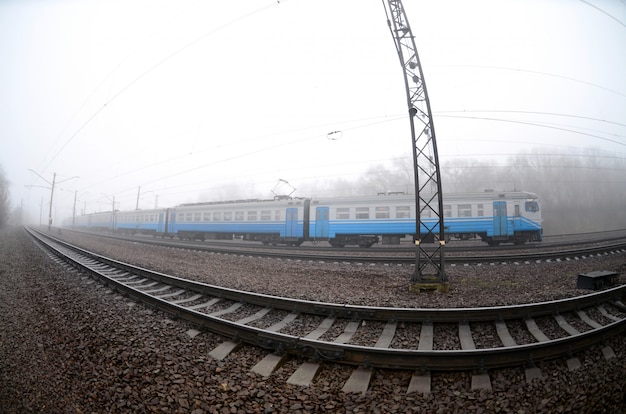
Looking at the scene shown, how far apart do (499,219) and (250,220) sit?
16.5 meters

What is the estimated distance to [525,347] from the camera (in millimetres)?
3166

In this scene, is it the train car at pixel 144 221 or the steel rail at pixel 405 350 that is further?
the train car at pixel 144 221

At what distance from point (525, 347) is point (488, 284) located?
4.44 metres

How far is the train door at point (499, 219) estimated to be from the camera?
14.8 meters

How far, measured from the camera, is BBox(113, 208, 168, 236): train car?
29.0 m

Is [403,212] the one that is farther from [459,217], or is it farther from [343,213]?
[343,213]

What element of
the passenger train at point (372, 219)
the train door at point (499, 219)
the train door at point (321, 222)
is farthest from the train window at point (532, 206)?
the train door at point (321, 222)

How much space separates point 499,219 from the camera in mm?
14828

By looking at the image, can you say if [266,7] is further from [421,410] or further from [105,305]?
[421,410]

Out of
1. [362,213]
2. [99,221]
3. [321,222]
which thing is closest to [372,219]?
[362,213]

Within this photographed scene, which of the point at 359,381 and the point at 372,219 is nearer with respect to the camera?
the point at 359,381

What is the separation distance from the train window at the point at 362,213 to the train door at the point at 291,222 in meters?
4.34

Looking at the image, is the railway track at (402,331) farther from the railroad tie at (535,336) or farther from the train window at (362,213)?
the train window at (362,213)

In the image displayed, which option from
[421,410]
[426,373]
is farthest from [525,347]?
[421,410]
